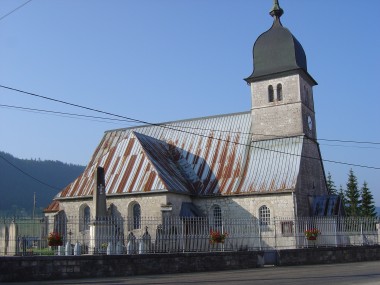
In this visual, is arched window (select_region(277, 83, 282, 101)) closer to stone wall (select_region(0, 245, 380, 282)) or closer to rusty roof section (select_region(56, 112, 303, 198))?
rusty roof section (select_region(56, 112, 303, 198))

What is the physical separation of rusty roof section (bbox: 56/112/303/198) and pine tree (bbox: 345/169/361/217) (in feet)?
93.2

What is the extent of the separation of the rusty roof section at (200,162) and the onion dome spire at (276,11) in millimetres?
8090

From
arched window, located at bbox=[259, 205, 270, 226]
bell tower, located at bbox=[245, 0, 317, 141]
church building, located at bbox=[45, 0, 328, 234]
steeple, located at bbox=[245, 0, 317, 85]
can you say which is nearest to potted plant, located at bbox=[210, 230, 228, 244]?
church building, located at bbox=[45, 0, 328, 234]

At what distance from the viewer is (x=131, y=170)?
33.9m

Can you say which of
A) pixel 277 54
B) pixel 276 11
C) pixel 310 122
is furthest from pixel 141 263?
pixel 276 11

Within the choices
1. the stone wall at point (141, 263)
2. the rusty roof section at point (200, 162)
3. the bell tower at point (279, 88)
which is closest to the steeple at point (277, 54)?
the bell tower at point (279, 88)

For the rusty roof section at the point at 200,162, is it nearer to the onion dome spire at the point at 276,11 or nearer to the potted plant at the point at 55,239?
the onion dome spire at the point at 276,11

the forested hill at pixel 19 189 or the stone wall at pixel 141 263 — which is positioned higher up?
the forested hill at pixel 19 189

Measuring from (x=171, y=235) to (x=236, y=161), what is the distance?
50.5 ft

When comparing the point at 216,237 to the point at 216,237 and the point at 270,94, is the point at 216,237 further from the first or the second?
the point at 270,94

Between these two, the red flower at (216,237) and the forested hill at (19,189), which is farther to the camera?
the forested hill at (19,189)

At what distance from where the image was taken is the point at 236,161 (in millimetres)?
36031

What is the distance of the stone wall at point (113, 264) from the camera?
16.9m

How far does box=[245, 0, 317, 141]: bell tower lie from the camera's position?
36.5 meters
